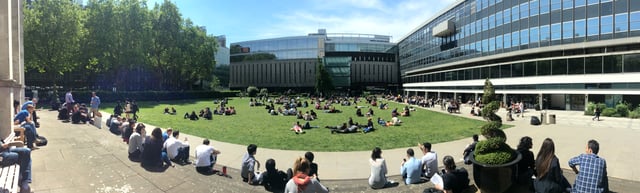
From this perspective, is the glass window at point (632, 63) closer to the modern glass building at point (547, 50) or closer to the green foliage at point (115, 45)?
the modern glass building at point (547, 50)

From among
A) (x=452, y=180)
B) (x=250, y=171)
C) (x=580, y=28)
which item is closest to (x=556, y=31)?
(x=580, y=28)

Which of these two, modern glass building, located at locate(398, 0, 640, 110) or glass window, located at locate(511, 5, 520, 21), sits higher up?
glass window, located at locate(511, 5, 520, 21)

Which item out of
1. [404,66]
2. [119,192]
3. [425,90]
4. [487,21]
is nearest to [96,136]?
[119,192]

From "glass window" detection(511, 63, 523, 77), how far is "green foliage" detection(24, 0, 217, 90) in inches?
2010

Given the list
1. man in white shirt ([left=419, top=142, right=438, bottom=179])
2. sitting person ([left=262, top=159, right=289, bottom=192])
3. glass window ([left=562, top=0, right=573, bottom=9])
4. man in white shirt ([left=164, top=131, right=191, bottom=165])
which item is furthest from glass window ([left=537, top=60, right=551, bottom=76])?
man in white shirt ([left=164, top=131, right=191, bottom=165])

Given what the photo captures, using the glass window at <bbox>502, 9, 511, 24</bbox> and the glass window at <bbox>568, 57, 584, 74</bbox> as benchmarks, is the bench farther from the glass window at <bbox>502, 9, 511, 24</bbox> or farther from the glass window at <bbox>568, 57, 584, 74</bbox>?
the glass window at <bbox>502, 9, 511, 24</bbox>

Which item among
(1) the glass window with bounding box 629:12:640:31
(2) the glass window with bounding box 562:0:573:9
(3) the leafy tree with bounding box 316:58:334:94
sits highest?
(2) the glass window with bounding box 562:0:573:9

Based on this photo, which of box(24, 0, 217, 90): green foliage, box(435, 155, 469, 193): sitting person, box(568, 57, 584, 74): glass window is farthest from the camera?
box(568, 57, 584, 74): glass window

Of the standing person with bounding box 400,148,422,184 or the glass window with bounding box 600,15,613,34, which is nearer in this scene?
the standing person with bounding box 400,148,422,184

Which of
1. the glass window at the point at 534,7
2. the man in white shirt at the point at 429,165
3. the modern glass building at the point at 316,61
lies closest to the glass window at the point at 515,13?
the glass window at the point at 534,7

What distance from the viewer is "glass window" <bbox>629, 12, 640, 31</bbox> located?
99.0 ft

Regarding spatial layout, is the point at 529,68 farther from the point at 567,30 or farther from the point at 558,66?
the point at 567,30

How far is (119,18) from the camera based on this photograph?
141 ft

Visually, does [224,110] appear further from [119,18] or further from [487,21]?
[487,21]
